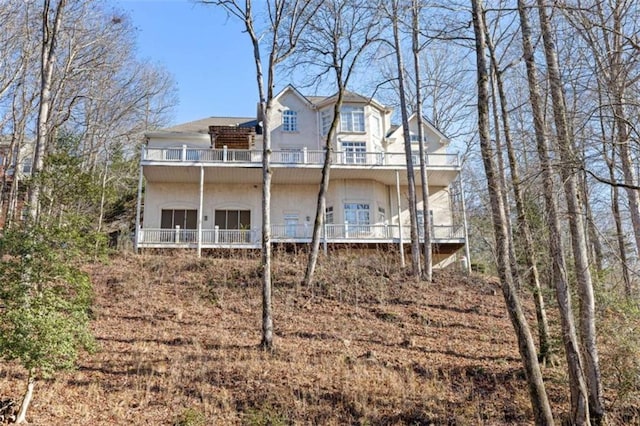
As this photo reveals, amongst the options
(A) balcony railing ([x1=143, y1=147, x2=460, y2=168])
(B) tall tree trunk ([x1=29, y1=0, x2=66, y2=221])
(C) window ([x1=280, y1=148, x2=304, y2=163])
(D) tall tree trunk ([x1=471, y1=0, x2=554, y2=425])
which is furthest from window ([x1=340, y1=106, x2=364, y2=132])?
(D) tall tree trunk ([x1=471, y1=0, x2=554, y2=425])

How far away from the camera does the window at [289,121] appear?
22359 mm

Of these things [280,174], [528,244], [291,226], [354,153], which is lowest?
[528,244]

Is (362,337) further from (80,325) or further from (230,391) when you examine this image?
(80,325)

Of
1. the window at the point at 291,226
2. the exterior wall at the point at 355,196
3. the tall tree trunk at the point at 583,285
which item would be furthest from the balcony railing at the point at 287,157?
the tall tree trunk at the point at 583,285

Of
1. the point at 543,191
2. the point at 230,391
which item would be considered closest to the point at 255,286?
the point at 230,391

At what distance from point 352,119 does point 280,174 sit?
16.5 ft

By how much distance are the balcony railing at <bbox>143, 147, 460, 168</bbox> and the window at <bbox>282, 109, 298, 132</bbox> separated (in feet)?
9.33

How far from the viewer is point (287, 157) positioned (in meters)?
19.9

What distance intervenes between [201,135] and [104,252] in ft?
49.5

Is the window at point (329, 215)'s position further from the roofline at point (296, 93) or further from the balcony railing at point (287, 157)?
the roofline at point (296, 93)

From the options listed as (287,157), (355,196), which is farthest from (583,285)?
(287,157)

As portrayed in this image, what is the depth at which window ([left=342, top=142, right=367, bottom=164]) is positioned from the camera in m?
20.3

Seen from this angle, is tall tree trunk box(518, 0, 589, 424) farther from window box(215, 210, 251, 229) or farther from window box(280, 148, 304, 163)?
window box(215, 210, 251, 229)

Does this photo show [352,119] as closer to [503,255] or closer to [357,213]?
[357,213]
